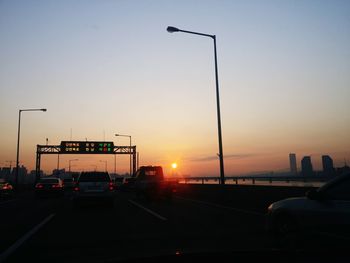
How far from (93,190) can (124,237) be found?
32.6ft

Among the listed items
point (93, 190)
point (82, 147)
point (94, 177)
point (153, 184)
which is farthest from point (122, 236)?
point (82, 147)

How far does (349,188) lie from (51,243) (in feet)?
21.6

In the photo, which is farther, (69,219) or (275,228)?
(69,219)

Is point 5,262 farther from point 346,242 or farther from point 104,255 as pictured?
point 346,242

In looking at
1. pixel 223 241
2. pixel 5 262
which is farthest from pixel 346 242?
pixel 5 262

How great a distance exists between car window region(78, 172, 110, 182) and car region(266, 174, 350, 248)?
1310 centimetres

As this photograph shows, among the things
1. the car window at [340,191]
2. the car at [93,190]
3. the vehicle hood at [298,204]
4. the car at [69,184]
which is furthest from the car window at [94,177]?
the car window at [340,191]

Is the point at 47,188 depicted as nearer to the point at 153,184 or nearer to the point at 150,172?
the point at 150,172

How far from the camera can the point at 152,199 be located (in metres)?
26.2

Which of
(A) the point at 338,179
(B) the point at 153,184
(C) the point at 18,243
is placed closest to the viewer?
(A) the point at 338,179

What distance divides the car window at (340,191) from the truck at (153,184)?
747 inches

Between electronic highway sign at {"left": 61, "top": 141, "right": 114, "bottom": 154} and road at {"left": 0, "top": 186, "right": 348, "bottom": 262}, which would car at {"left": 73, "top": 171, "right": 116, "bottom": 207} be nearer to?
road at {"left": 0, "top": 186, "right": 348, "bottom": 262}

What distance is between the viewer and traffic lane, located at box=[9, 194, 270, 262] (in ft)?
25.2

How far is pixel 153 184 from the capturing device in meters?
25.9
